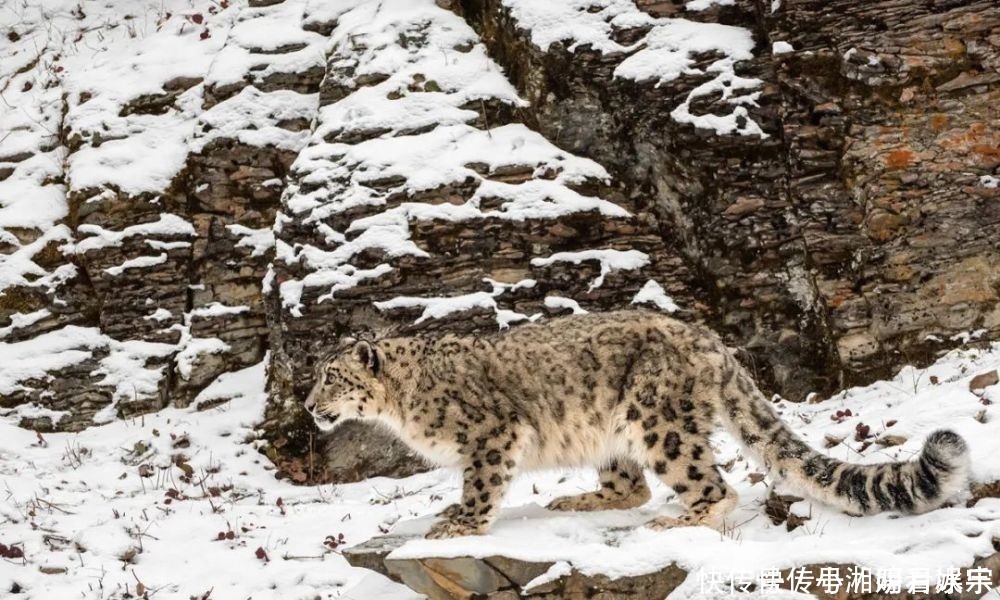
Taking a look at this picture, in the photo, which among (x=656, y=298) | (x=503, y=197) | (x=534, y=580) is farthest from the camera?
(x=503, y=197)

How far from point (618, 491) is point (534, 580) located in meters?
1.87

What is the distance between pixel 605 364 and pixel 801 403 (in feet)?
15.8

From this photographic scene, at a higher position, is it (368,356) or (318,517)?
(368,356)

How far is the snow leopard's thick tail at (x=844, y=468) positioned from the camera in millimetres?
6457

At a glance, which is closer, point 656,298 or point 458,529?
point 458,529

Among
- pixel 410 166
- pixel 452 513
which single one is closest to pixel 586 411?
pixel 452 513

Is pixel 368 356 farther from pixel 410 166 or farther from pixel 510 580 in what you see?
pixel 410 166

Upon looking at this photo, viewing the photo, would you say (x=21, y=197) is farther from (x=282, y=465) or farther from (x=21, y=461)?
(x=282, y=465)

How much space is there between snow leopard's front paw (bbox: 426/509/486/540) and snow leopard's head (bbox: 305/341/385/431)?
1355mm

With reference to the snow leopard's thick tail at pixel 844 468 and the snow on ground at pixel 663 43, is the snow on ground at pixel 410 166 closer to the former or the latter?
the snow on ground at pixel 663 43

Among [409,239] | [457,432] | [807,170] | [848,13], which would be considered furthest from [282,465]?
[848,13]

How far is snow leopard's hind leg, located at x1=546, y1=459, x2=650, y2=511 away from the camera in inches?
343

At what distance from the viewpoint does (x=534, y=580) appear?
278 inches

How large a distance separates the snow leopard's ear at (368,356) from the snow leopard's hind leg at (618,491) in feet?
6.32
